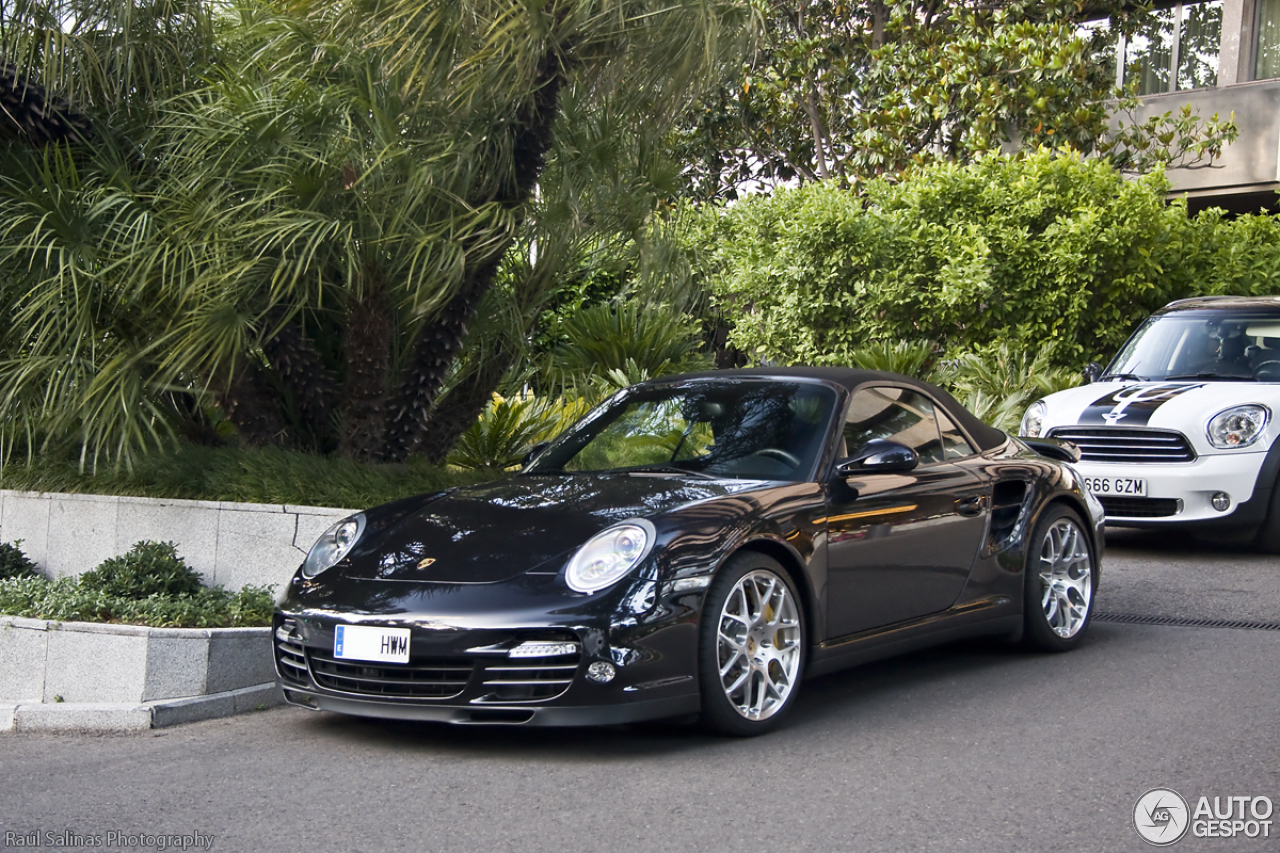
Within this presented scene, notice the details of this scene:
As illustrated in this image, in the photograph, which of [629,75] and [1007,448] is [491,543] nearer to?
[1007,448]

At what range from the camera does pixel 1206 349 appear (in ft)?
34.4

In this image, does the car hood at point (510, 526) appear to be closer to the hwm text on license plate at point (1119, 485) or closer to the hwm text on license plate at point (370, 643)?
the hwm text on license plate at point (370, 643)

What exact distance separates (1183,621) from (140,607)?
208 inches

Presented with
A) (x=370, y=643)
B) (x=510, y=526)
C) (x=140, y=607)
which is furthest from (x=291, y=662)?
(x=140, y=607)

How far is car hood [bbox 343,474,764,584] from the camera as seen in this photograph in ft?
16.0

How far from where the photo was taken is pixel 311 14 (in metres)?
7.53

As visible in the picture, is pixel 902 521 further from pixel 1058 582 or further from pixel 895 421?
pixel 1058 582

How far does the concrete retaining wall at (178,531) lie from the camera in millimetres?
7324

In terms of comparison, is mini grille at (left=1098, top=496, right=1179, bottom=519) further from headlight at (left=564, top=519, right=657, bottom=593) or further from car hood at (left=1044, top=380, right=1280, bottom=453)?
headlight at (left=564, top=519, right=657, bottom=593)

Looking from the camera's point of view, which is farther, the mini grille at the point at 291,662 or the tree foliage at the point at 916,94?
the tree foliage at the point at 916,94

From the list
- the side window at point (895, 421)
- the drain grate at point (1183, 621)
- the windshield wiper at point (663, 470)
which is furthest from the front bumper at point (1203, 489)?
the windshield wiper at point (663, 470)

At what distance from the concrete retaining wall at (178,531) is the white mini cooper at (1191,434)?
18.0ft

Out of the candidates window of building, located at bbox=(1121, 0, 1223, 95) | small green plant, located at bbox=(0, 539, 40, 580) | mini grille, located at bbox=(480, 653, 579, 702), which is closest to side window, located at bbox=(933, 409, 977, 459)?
mini grille, located at bbox=(480, 653, 579, 702)

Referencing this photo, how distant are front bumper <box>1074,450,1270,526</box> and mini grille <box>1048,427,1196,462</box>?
7 centimetres
